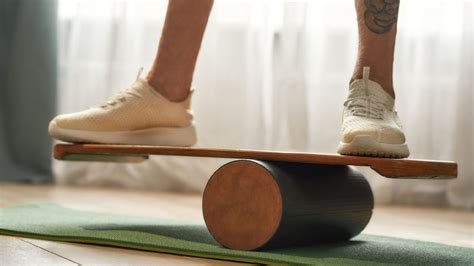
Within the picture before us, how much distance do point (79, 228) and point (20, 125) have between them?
1728 mm

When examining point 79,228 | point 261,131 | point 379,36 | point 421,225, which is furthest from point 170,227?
point 261,131

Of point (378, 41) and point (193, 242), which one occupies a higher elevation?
point (378, 41)

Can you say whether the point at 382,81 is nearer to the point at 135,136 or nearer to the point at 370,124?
the point at 370,124

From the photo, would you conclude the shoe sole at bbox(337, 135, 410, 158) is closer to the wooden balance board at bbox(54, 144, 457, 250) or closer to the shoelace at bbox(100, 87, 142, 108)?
the wooden balance board at bbox(54, 144, 457, 250)

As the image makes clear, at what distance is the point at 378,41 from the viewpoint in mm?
1479

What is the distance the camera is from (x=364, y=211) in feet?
5.09

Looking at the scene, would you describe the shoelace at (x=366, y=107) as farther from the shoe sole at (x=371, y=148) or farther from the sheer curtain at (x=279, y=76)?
the sheer curtain at (x=279, y=76)

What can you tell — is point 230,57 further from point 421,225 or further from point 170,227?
point 170,227

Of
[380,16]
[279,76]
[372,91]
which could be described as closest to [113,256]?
[372,91]

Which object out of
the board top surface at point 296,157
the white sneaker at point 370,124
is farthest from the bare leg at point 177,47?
the white sneaker at point 370,124

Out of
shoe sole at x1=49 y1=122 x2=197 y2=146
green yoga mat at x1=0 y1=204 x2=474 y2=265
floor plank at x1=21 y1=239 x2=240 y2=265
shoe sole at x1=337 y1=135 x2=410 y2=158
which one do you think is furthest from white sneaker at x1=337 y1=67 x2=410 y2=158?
A: shoe sole at x1=49 y1=122 x2=197 y2=146

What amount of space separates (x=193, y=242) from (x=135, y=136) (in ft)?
1.09

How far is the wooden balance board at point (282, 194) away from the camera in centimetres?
129

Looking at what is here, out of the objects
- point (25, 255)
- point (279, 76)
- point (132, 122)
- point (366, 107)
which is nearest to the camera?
point (25, 255)
